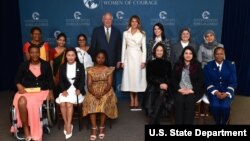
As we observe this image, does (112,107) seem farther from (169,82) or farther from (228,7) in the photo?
(228,7)

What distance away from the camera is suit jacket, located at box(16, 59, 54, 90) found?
14.4 ft

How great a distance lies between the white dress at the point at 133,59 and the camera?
515 cm

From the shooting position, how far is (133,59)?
523 cm

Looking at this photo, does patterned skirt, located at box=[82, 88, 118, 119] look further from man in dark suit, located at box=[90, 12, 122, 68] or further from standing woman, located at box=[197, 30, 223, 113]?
standing woman, located at box=[197, 30, 223, 113]

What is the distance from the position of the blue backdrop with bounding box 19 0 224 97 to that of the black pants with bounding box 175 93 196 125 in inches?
68.8

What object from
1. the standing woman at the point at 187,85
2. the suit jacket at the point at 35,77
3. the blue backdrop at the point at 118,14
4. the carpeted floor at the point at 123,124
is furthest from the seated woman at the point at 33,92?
the standing woman at the point at 187,85

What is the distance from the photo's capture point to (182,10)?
225 inches

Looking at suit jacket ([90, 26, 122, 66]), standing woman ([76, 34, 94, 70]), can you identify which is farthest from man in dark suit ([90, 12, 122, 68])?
standing woman ([76, 34, 94, 70])

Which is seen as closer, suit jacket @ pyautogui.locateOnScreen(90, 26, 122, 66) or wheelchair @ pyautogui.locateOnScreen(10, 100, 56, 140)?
wheelchair @ pyautogui.locateOnScreen(10, 100, 56, 140)

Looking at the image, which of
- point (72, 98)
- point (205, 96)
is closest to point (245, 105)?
point (205, 96)

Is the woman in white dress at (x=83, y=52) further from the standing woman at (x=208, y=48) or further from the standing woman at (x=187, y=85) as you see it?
the standing woman at (x=208, y=48)

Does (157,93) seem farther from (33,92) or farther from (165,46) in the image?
(33,92)

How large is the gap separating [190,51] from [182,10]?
1484 mm

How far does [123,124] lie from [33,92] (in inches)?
56.0
